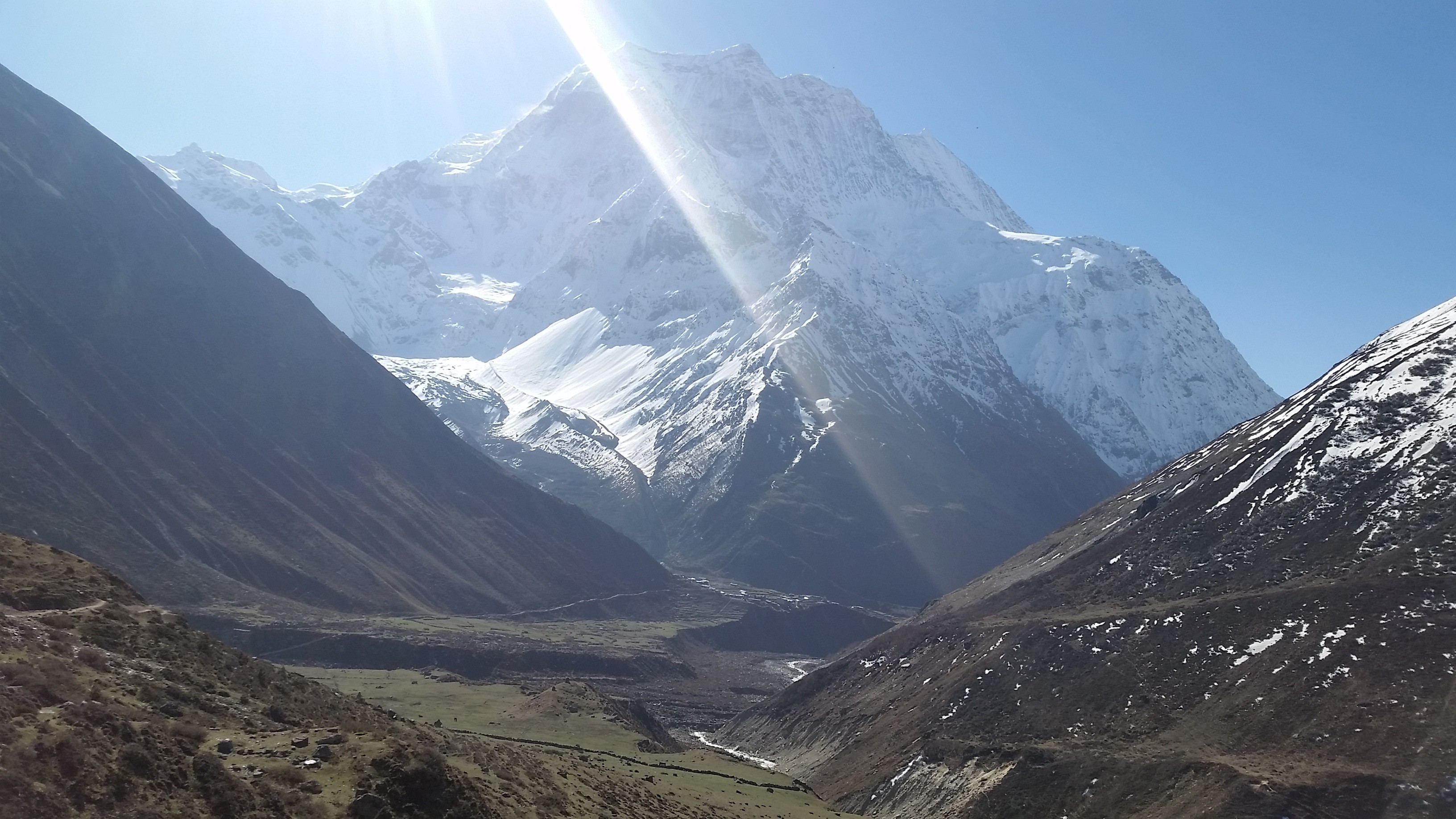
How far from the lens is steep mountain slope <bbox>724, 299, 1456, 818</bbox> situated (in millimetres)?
76250

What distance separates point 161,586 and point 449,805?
163796mm

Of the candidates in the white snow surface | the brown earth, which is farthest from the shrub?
the white snow surface

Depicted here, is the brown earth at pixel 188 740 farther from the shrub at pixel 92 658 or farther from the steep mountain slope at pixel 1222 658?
the steep mountain slope at pixel 1222 658

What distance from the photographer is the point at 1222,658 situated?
93.8 meters

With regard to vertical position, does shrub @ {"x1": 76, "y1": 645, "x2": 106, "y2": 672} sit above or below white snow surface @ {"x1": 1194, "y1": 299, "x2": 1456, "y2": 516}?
above

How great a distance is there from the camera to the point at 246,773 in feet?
98.3

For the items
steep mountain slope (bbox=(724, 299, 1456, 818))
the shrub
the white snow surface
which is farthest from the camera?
the white snow surface

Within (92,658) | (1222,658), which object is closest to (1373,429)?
(1222,658)

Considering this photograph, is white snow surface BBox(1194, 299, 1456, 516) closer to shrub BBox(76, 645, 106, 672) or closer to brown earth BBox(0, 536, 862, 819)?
brown earth BBox(0, 536, 862, 819)

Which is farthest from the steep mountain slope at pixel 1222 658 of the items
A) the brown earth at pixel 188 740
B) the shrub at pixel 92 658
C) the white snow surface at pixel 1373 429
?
the shrub at pixel 92 658

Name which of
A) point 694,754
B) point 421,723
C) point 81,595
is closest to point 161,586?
point 694,754

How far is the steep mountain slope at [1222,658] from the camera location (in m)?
76.2

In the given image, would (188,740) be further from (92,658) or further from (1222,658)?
(1222,658)

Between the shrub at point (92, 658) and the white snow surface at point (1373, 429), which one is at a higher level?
the shrub at point (92, 658)
